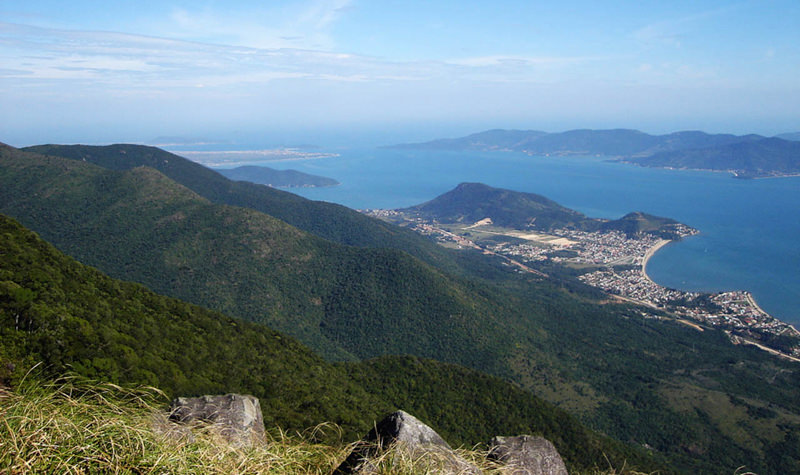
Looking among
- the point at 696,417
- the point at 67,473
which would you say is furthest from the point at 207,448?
the point at 696,417

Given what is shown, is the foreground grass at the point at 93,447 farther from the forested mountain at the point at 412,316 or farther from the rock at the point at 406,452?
the forested mountain at the point at 412,316

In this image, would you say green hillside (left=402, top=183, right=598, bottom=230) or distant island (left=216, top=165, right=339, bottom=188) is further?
distant island (left=216, top=165, right=339, bottom=188)

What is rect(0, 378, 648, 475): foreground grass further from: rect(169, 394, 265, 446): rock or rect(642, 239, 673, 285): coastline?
rect(642, 239, 673, 285): coastline

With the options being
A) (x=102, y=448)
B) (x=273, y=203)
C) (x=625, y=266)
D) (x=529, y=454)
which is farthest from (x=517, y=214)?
(x=102, y=448)

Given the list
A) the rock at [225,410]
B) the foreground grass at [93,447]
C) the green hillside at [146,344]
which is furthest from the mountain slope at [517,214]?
the foreground grass at [93,447]

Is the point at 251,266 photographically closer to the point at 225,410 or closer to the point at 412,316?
the point at 412,316

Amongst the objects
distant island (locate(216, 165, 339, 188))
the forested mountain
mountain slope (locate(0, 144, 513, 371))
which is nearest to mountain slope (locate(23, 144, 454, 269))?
the forested mountain
